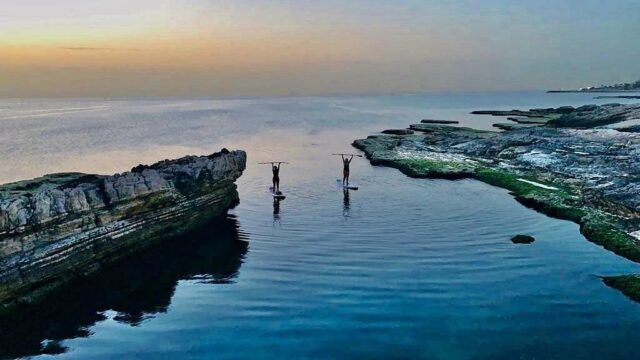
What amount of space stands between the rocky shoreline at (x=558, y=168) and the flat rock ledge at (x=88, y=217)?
1197 inches

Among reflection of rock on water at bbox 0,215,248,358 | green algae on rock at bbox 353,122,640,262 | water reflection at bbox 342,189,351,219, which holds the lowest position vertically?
reflection of rock on water at bbox 0,215,248,358

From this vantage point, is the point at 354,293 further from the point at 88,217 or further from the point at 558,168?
the point at 558,168

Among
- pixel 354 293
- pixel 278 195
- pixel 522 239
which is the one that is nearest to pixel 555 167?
pixel 522 239

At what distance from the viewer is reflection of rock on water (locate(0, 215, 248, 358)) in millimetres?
25781

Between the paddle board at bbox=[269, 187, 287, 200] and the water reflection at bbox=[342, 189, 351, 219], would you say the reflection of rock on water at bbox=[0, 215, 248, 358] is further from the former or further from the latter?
the paddle board at bbox=[269, 187, 287, 200]

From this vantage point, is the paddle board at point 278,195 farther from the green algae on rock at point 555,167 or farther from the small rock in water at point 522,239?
the small rock in water at point 522,239

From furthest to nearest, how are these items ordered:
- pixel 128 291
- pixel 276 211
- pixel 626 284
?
pixel 276 211 → pixel 128 291 → pixel 626 284

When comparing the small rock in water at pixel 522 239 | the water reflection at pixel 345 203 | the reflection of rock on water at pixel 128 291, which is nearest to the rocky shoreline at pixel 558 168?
the small rock in water at pixel 522 239

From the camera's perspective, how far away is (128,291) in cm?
3147

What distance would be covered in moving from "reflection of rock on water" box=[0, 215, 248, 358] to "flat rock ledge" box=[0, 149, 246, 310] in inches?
37.6

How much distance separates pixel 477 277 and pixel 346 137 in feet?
315

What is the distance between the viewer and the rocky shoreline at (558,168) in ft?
140

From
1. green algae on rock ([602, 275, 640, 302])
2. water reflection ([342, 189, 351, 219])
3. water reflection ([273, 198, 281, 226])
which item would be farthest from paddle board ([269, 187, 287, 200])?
green algae on rock ([602, 275, 640, 302])

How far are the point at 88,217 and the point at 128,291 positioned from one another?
227 inches
